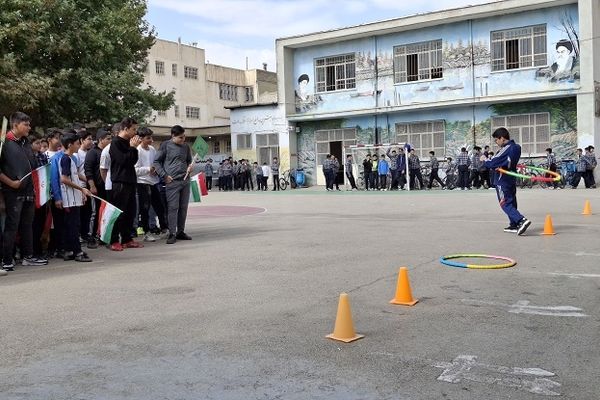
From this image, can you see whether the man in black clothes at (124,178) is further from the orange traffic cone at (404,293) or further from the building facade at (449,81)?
the building facade at (449,81)

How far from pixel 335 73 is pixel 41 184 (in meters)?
28.6

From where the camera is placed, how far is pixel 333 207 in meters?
19.7

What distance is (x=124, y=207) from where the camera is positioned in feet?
34.8

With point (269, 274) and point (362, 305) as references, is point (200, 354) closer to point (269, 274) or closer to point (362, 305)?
point (362, 305)

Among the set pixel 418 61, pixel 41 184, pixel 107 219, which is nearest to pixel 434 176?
pixel 418 61

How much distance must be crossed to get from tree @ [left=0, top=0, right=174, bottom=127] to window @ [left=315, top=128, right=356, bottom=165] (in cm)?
1082

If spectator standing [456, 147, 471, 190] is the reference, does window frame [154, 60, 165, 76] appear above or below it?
above

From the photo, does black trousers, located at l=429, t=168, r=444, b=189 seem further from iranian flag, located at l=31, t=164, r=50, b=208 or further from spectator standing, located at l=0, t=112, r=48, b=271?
spectator standing, located at l=0, t=112, r=48, b=271

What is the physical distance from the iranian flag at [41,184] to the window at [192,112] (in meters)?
50.3

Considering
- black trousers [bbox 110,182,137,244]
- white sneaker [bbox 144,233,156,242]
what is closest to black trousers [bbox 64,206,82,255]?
black trousers [bbox 110,182,137,244]

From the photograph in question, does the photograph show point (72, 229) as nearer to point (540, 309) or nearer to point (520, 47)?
point (540, 309)

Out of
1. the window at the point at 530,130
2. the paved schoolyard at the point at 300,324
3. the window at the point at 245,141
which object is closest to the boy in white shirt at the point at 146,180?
the paved schoolyard at the point at 300,324

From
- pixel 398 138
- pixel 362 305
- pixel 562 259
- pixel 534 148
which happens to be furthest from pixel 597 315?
pixel 398 138

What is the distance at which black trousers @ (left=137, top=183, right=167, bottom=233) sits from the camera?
11680 mm
